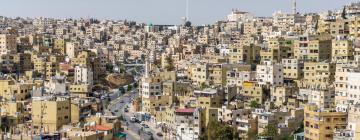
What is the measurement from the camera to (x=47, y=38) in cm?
4194

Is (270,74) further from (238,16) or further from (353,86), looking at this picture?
(238,16)

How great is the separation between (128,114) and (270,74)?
573cm

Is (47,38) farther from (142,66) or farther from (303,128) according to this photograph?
(303,128)

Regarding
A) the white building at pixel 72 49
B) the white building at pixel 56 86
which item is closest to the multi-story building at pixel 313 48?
the white building at pixel 56 86

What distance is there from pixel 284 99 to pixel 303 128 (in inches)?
138

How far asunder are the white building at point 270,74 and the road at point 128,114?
197 inches

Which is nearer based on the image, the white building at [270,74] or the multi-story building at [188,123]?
the multi-story building at [188,123]

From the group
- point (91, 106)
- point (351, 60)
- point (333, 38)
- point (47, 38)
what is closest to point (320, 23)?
point (333, 38)

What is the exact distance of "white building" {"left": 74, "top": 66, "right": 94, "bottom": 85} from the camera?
30859 mm

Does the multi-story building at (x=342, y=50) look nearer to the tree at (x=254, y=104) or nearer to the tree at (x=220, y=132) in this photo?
the tree at (x=254, y=104)

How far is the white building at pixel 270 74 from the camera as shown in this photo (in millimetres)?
25309

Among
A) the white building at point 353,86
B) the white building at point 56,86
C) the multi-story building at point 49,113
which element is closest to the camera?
the white building at point 353,86

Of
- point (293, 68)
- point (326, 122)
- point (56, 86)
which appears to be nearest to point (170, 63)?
point (56, 86)

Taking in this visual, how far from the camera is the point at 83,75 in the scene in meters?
31.0
